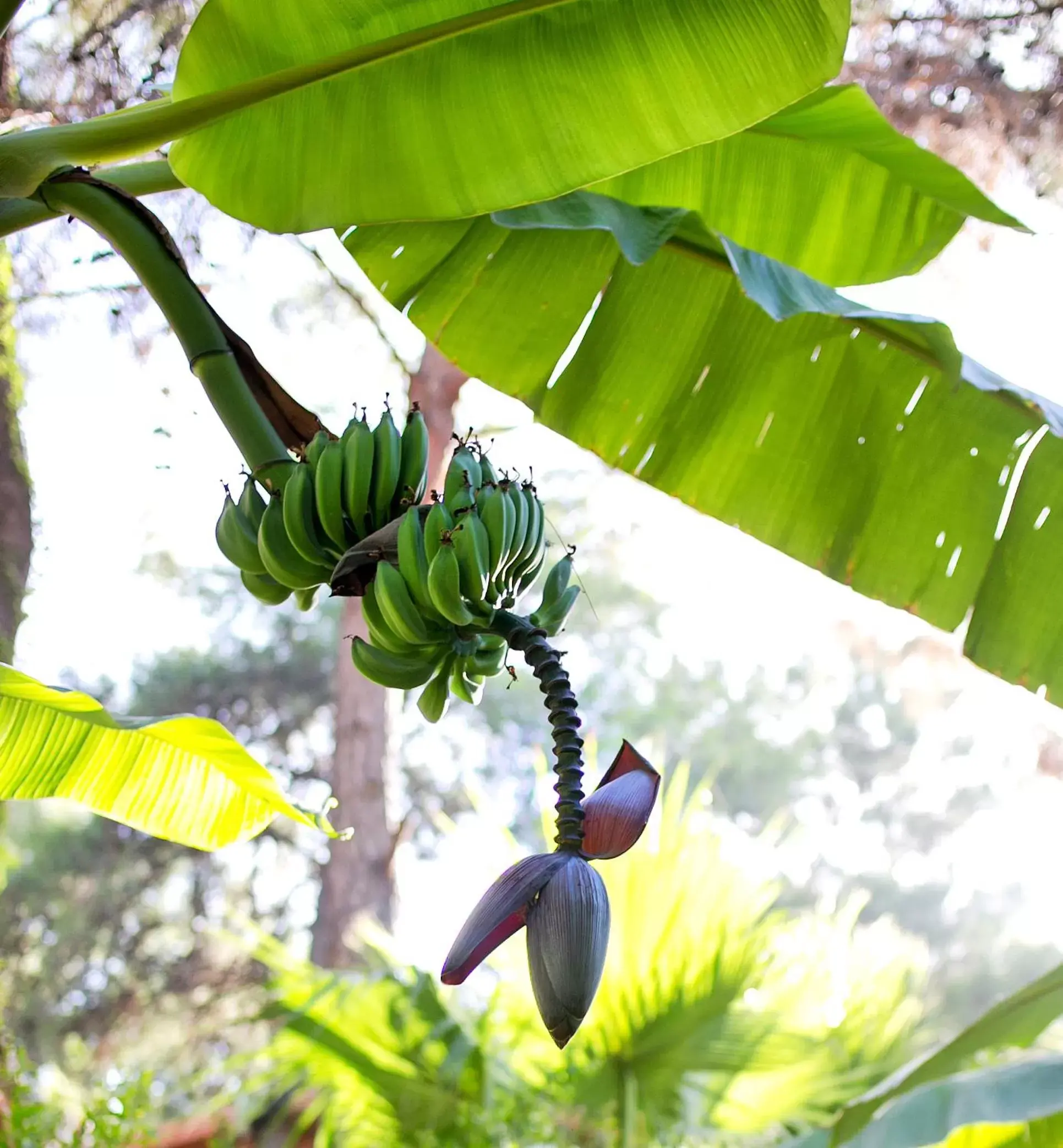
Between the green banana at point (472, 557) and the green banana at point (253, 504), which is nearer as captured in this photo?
the green banana at point (472, 557)

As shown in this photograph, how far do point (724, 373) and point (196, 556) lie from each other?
6967 millimetres

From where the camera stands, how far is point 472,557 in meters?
0.78

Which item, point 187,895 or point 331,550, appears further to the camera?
point 187,895

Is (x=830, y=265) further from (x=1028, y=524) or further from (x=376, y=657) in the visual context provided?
(x=376, y=657)

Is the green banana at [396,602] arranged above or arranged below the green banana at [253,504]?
below

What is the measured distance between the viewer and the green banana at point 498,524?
0.82m

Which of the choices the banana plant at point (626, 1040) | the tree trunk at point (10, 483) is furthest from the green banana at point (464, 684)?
the tree trunk at point (10, 483)

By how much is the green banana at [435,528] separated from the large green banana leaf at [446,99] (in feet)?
1.21

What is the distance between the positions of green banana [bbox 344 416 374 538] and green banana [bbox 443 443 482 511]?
66 millimetres

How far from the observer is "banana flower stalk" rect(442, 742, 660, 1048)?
23.8 inches

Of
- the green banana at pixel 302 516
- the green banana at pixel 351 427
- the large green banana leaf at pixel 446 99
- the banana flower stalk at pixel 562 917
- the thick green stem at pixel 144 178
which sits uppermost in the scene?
the large green banana leaf at pixel 446 99

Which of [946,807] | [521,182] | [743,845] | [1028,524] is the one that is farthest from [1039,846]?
[521,182]

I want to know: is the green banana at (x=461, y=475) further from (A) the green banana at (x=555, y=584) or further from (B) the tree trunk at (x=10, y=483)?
(B) the tree trunk at (x=10, y=483)

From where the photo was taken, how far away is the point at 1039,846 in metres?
12.0
